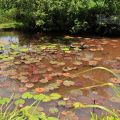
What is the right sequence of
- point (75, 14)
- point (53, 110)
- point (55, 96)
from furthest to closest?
point (75, 14)
point (55, 96)
point (53, 110)

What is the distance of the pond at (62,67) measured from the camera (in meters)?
6.41

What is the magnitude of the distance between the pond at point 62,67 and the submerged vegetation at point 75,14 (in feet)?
2.22

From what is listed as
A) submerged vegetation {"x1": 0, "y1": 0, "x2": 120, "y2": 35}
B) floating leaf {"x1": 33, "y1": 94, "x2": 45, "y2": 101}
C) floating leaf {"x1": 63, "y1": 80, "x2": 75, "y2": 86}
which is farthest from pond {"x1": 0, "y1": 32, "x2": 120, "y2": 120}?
submerged vegetation {"x1": 0, "y1": 0, "x2": 120, "y2": 35}

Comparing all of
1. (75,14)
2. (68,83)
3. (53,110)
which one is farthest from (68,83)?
(75,14)

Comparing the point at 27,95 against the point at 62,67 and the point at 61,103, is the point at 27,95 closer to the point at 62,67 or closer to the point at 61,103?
the point at 61,103

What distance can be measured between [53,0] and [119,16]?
115 inches

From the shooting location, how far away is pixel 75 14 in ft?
40.7

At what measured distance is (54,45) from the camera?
1079 cm

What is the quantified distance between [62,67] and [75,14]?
15.1ft

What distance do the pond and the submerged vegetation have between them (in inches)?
26.6

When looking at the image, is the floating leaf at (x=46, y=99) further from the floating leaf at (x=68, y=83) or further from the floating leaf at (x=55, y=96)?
the floating leaf at (x=68, y=83)

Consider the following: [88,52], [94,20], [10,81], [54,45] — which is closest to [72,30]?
[94,20]

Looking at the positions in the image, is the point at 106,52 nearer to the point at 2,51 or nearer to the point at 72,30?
the point at 72,30

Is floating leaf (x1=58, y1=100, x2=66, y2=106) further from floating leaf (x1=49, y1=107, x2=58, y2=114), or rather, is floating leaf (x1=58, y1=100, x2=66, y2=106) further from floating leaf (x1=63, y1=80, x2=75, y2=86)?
floating leaf (x1=63, y1=80, x2=75, y2=86)
